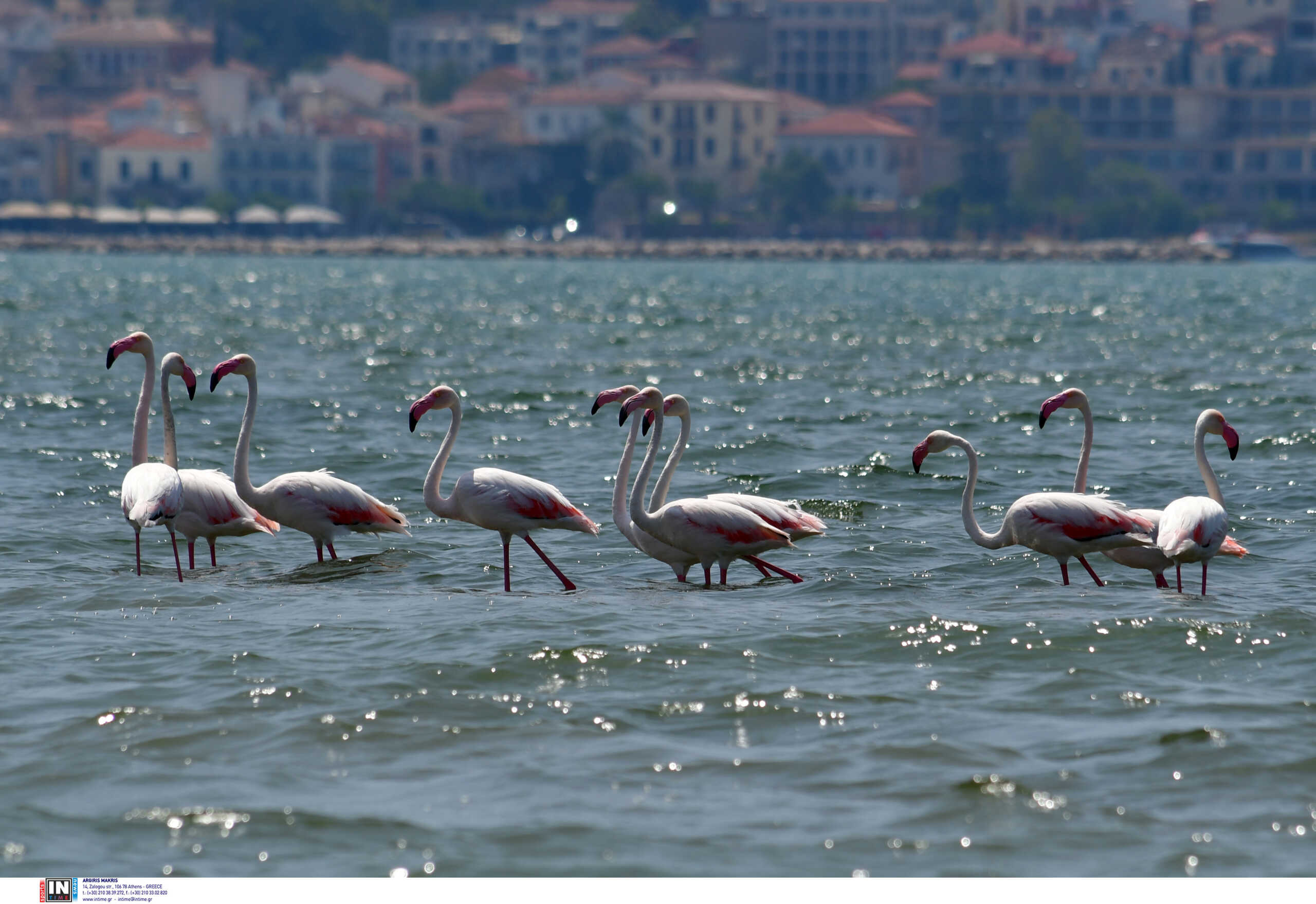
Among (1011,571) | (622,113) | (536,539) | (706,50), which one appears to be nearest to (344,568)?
(536,539)

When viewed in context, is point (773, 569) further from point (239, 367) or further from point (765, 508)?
point (239, 367)

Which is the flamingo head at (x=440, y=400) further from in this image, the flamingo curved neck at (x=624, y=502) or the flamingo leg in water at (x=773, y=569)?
the flamingo leg in water at (x=773, y=569)

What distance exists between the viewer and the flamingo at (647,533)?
1245 centimetres

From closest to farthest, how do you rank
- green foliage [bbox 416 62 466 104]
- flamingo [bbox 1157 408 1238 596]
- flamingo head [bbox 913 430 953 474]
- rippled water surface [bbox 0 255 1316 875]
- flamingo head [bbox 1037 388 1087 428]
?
rippled water surface [bbox 0 255 1316 875] → flamingo [bbox 1157 408 1238 596] → flamingo head [bbox 913 430 953 474] → flamingo head [bbox 1037 388 1087 428] → green foliage [bbox 416 62 466 104]

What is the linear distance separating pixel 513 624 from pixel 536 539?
13.0 ft

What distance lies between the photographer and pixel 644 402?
1260 centimetres

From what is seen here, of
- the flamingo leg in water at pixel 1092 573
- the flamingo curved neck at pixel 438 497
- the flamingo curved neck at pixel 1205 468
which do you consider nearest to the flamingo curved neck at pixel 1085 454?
the flamingo leg in water at pixel 1092 573

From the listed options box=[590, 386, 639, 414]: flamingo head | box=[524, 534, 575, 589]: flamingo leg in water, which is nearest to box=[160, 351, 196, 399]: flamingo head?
box=[524, 534, 575, 589]: flamingo leg in water

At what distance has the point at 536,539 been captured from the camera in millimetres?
15133

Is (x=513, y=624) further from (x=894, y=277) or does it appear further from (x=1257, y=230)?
(x=1257, y=230)

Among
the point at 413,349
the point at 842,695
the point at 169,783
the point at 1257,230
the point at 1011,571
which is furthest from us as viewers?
the point at 1257,230

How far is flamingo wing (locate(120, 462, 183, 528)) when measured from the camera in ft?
39.9

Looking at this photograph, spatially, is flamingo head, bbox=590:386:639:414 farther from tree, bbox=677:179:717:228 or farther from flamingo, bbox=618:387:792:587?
tree, bbox=677:179:717:228

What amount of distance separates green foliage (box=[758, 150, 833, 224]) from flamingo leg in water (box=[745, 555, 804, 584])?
134196 mm
